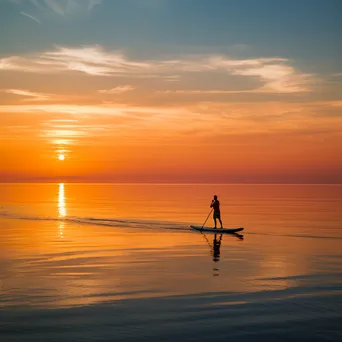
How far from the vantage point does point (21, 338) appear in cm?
1147

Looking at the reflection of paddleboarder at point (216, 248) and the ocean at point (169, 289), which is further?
the reflection of paddleboarder at point (216, 248)

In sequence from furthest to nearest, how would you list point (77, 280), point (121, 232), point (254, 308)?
point (121, 232) < point (77, 280) < point (254, 308)

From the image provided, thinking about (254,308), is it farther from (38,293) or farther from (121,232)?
(121,232)

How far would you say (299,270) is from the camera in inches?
812

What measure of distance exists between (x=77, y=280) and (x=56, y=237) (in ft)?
50.1

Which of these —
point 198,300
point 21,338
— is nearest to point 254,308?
point 198,300

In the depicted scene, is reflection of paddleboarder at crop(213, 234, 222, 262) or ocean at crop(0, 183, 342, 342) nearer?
ocean at crop(0, 183, 342, 342)

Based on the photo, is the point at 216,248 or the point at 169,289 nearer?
A: the point at 169,289

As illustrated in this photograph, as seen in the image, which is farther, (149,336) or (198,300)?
(198,300)

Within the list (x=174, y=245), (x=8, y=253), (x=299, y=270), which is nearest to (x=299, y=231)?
(x=174, y=245)

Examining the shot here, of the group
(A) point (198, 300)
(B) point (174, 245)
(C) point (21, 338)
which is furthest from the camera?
(B) point (174, 245)

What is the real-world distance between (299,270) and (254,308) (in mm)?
7239

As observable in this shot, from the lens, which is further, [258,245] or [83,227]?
[83,227]

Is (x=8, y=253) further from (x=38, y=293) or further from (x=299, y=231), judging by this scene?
(x=299, y=231)
